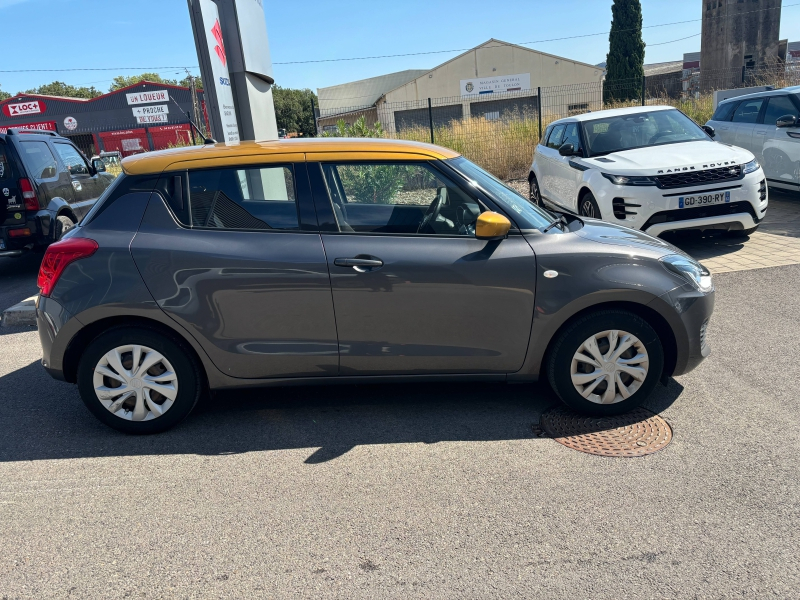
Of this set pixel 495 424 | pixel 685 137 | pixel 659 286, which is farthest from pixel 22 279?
pixel 685 137

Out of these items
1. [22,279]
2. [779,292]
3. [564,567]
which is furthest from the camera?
[22,279]

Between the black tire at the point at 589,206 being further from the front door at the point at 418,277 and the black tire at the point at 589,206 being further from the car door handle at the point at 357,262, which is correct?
the car door handle at the point at 357,262

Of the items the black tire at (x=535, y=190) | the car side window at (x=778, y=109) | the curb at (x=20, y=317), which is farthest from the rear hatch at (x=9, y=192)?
the car side window at (x=778, y=109)

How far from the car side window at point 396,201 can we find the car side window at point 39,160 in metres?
6.76

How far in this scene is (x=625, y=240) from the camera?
3.96 meters

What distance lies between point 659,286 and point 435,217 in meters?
1.39

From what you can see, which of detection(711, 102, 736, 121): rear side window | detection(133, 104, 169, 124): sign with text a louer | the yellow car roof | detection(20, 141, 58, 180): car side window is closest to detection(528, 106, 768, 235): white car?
detection(711, 102, 736, 121): rear side window

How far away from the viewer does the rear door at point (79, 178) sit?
989 cm

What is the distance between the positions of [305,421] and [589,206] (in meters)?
5.58

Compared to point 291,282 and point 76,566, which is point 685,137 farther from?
point 76,566

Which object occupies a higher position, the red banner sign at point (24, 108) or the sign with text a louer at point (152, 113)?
the red banner sign at point (24, 108)

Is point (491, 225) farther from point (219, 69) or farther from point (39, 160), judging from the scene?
point (39, 160)

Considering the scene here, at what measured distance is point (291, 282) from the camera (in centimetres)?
369

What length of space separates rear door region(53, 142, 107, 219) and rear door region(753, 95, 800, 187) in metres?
10.4
